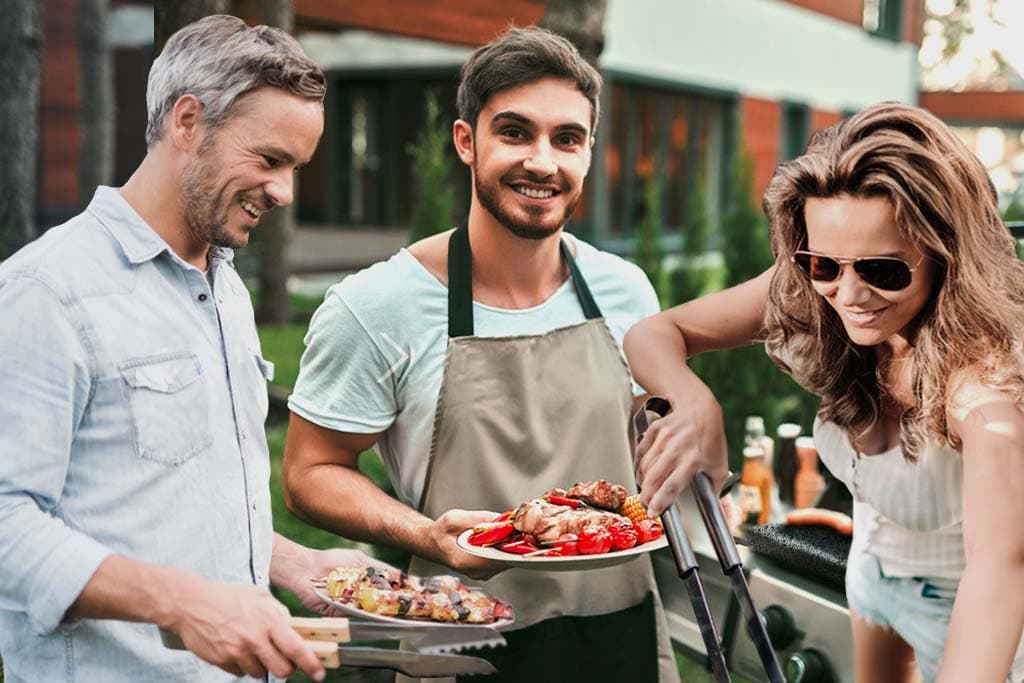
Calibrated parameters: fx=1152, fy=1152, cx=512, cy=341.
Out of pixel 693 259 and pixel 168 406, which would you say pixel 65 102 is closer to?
pixel 693 259

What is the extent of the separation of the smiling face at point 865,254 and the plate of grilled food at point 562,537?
51 centimetres

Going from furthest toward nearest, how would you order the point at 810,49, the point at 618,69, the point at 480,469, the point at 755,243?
the point at 810,49 < the point at 618,69 < the point at 755,243 < the point at 480,469

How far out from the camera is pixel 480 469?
2154 mm


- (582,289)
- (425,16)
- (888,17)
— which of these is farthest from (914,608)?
(888,17)

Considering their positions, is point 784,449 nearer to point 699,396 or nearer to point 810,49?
point 699,396

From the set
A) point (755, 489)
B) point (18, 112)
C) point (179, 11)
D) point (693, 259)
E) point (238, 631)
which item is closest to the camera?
point (238, 631)

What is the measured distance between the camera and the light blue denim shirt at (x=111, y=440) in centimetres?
147

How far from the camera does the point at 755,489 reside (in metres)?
3.50

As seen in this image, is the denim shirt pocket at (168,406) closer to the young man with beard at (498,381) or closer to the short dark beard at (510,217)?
the young man with beard at (498,381)

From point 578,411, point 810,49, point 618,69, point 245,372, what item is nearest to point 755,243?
point 578,411

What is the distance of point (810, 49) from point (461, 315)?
1871 cm

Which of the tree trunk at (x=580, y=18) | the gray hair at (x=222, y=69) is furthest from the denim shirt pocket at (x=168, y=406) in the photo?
the tree trunk at (x=580, y=18)

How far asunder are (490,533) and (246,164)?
0.70m

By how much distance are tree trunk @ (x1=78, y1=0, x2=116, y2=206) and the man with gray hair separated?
6.53 m
